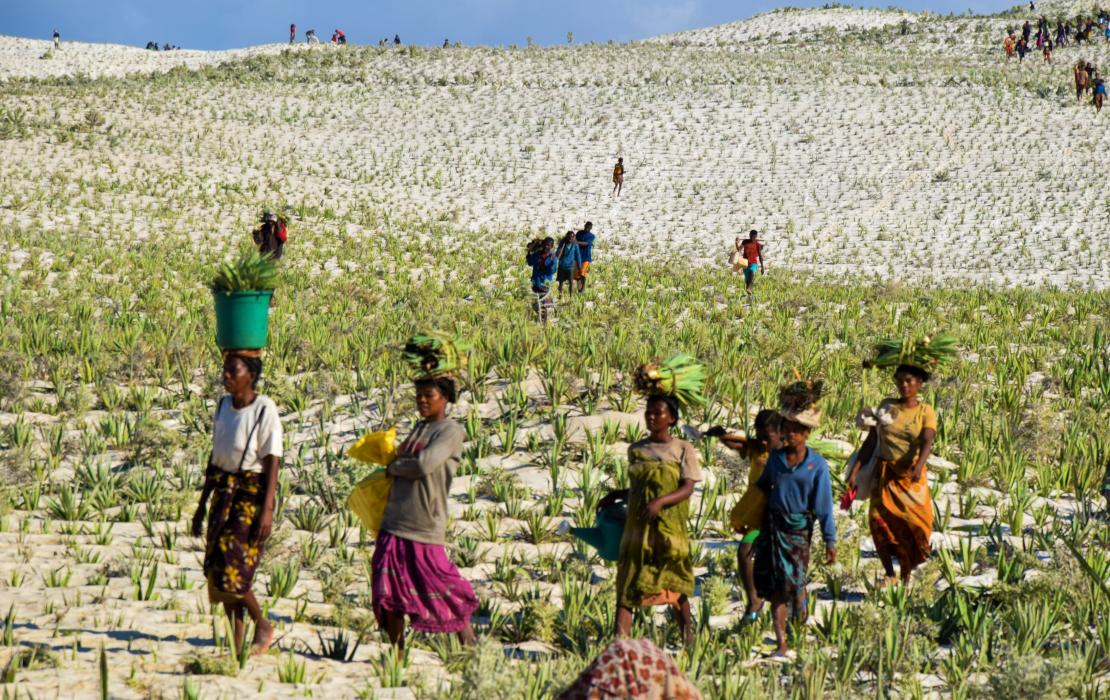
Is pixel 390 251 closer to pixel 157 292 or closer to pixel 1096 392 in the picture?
pixel 157 292

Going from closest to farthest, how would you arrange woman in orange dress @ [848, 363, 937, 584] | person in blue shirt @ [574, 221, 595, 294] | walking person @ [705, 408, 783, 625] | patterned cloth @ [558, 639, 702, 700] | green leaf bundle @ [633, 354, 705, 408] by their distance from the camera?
patterned cloth @ [558, 639, 702, 700]
green leaf bundle @ [633, 354, 705, 408]
walking person @ [705, 408, 783, 625]
woman in orange dress @ [848, 363, 937, 584]
person in blue shirt @ [574, 221, 595, 294]

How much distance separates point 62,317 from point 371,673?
9.86 m

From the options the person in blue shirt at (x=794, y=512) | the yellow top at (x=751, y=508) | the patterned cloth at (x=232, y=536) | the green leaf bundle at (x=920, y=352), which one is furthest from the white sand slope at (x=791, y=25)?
the patterned cloth at (x=232, y=536)

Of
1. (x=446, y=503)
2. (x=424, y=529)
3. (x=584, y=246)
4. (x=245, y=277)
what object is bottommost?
(x=424, y=529)

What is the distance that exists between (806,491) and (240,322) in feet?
9.87

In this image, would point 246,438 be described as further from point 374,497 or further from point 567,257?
point 567,257

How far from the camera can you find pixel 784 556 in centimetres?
470

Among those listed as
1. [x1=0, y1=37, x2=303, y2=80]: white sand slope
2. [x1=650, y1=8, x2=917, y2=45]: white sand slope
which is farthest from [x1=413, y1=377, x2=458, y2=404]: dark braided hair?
[x1=650, y1=8, x2=917, y2=45]: white sand slope

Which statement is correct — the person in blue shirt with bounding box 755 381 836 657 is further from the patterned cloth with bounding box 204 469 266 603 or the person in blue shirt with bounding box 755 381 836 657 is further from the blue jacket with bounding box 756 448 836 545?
the patterned cloth with bounding box 204 469 266 603

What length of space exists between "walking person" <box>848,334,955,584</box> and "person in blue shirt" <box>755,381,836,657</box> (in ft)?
3.04

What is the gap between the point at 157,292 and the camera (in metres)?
14.3

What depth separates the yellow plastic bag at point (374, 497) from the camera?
439 centimetres

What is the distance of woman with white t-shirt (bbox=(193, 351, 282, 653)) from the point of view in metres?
4.11

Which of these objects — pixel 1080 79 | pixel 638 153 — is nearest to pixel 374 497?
pixel 638 153
